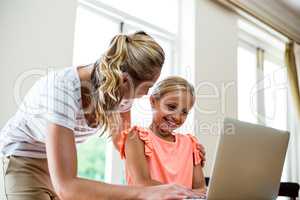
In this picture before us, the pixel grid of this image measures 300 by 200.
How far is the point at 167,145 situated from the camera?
1523 mm

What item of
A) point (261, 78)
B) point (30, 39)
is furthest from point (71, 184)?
point (261, 78)

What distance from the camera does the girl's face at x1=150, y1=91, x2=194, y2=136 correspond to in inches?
59.4

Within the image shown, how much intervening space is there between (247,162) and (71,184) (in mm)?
522

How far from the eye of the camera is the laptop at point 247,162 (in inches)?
40.6

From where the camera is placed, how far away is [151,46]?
1020mm

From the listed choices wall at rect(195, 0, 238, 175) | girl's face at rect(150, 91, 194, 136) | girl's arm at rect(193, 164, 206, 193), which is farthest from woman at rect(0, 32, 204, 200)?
wall at rect(195, 0, 238, 175)

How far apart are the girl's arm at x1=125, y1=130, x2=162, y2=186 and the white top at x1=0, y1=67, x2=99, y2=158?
0.83 feet

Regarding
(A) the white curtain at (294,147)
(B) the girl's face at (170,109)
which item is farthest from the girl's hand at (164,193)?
(A) the white curtain at (294,147)

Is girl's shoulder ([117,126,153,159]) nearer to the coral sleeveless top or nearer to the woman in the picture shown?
the coral sleeveless top

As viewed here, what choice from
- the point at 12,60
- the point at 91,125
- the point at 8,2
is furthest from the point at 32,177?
the point at 8,2

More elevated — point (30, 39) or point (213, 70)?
point (213, 70)

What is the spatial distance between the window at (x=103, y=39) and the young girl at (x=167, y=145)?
1.77 feet

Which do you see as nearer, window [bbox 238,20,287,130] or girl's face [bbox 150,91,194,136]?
girl's face [bbox 150,91,194,136]

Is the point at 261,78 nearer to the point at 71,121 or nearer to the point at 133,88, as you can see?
the point at 133,88
